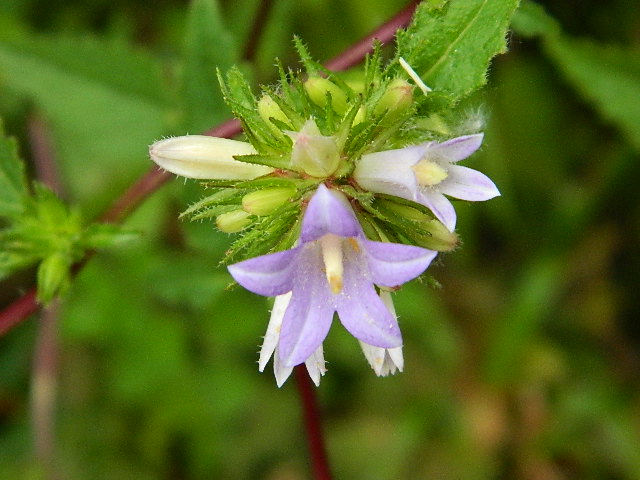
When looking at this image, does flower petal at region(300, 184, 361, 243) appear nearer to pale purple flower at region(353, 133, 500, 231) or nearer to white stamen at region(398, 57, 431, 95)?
pale purple flower at region(353, 133, 500, 231)

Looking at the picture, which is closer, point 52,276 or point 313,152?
point 313,152

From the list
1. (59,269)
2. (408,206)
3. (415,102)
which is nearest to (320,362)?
(408,206)

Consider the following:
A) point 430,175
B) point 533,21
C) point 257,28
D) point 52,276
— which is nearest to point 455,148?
point 430,175

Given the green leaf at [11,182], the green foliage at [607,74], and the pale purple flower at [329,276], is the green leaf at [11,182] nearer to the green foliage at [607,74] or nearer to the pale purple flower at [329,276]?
the pale purple flower at [329,276]

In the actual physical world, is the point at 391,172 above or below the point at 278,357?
above

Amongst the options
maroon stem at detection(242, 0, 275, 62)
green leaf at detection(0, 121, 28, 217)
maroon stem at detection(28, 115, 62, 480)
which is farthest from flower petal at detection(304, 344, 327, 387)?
maroon stem at detection(28, 115, 62, 480)

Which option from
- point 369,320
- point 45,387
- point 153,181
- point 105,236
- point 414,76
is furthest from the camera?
point 45,387

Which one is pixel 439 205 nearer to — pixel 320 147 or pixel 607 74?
pixel 320 147
